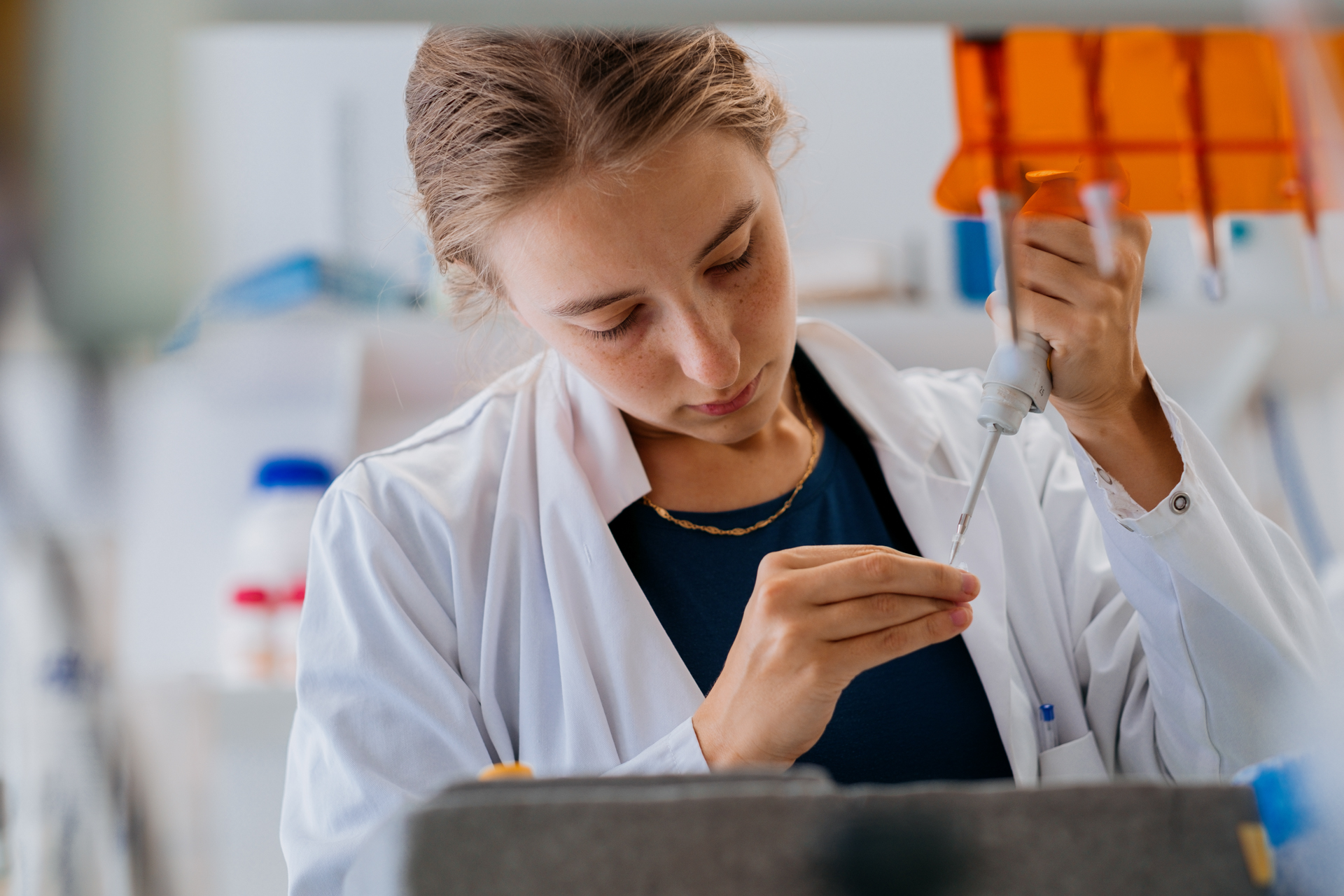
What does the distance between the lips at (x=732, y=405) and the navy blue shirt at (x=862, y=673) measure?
0.41ft

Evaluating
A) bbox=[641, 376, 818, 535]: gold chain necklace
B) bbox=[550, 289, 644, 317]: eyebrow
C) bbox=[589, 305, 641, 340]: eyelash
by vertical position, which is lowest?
bbox=[641, 376, 818, 535]: gold chain necklace

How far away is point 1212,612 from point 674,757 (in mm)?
Answer: 447

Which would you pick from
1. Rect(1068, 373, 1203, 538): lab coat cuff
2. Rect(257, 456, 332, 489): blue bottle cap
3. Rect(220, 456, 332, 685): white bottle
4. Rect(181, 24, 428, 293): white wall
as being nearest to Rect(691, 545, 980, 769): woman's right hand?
Rect(1068, 373, 1203, 538): lab coat cuff

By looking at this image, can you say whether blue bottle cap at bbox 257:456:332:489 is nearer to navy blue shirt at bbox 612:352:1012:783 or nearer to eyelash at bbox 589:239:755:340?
navy blue shirt at bbox 612:352:1012:783

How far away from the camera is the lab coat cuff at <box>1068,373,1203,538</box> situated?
81 centimetres

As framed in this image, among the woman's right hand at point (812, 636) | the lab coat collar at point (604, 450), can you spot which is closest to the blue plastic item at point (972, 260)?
the lab coat collar at point (604, 450)

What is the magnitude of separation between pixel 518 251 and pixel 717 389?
21cm

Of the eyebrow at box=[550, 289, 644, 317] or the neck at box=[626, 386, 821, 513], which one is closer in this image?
the eyebrow at box=[550, 289, 644, 317]

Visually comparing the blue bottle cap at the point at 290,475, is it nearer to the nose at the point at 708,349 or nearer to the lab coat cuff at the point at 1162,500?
the nose at the point at 708,349

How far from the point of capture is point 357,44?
5.97 ft

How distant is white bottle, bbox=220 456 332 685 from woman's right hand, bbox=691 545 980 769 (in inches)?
37.6

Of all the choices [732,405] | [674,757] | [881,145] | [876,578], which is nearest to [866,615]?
[876,578]

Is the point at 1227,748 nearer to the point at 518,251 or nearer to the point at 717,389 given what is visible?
the point at 717,389

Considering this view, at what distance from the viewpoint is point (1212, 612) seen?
87cm
